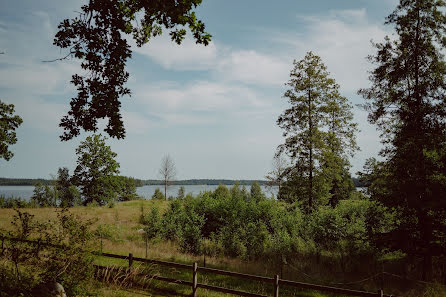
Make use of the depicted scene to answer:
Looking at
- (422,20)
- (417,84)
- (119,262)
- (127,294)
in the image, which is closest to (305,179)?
(417,84)

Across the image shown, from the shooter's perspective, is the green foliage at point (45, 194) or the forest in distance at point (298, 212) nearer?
the forest in distance at point (298, 212)

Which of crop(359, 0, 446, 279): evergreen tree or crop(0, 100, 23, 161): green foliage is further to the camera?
crop(0, 100, 23, 161): green foliage

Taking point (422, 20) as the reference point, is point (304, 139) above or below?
below

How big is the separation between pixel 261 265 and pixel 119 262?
8.32 metres

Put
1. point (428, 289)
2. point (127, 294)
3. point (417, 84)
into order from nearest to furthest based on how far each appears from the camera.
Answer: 1. point (127, 294)
2. point (428, 289)
3. point (417, 84)

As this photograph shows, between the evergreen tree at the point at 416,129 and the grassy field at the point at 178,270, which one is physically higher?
the evergreen tree at the point at 416,129

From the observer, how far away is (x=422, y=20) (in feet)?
50.4

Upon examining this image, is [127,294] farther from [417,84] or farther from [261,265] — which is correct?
[417,84]

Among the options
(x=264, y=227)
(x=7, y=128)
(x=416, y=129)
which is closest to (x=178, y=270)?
(x=264, y=227)

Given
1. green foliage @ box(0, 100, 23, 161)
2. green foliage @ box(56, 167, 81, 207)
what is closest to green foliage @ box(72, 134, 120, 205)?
green foliage @ box(0, 100, 23, 161)

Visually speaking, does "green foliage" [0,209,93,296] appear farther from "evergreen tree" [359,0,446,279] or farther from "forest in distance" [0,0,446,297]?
"evergreen tree" [359,0,446,279]

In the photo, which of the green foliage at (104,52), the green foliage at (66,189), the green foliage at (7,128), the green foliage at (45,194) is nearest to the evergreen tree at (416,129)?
the green foliage at (104,52)

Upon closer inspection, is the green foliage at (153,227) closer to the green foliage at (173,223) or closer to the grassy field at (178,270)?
the green foliage at (173,223)

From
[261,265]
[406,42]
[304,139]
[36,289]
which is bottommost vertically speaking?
[261,265]
